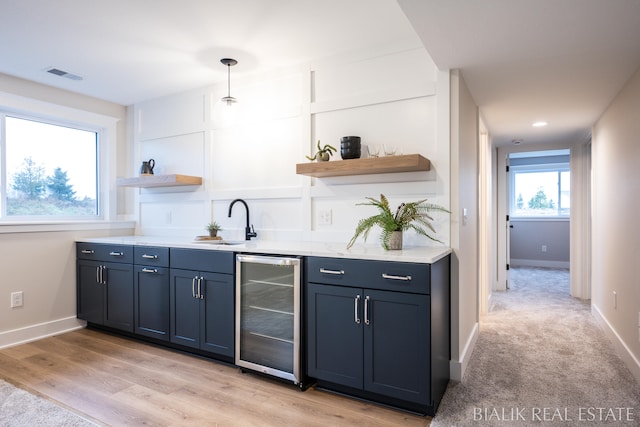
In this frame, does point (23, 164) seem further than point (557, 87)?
Yes

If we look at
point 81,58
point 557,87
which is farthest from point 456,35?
point 81,58

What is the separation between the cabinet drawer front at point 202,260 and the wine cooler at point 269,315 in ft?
0.36

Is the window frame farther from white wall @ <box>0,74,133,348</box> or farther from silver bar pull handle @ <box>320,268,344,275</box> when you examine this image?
white wall @ <box>0,74,133,348</box>

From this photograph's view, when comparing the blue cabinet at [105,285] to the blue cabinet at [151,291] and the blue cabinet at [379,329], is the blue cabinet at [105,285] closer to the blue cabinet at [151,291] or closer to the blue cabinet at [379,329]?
the blue cabinet at [151,291]

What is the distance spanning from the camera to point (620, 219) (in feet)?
9.73

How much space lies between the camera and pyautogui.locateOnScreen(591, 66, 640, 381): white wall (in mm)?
2620

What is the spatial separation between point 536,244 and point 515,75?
6267 mm

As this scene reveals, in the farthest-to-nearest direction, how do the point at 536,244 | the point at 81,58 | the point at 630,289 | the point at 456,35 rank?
the point at 536,244 < the point at 81,58 < the point at 630,289 < the point at 456,35

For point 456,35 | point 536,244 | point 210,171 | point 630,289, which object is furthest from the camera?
point 536,244

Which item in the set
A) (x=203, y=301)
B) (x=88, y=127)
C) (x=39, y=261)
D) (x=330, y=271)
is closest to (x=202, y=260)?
(x=203, y=301)

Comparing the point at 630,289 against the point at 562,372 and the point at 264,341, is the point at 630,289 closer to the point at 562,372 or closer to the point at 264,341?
the point at 562,372

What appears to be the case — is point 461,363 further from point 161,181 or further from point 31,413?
point 161,181

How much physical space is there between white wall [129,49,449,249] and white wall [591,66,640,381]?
1.34 metres

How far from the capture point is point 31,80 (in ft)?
11.2
